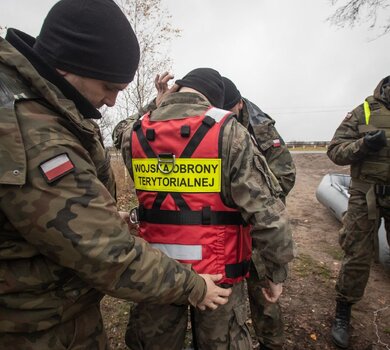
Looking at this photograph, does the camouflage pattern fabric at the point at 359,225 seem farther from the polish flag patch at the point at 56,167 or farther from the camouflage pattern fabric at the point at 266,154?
the polish flag patch at the point at 56,167

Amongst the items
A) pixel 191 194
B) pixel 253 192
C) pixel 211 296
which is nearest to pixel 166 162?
pixel 191 194

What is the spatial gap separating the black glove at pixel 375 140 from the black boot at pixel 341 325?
1.49 m

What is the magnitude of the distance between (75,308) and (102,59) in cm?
99

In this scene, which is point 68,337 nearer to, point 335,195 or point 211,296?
point 211,296

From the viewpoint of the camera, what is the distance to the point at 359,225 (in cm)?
296

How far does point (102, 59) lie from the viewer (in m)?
1.19

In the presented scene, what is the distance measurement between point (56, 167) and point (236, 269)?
1173 mm

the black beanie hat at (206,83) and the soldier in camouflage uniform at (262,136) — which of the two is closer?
the black beanie hat at (206,83)

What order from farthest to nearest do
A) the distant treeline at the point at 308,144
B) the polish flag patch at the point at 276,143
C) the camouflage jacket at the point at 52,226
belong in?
the distant treeline at the point at 308,144, the polish flag patch at the point at 276,143, the camouflage jacket at the point at 52,226

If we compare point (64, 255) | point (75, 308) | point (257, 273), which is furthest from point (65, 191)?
point (257, 273)

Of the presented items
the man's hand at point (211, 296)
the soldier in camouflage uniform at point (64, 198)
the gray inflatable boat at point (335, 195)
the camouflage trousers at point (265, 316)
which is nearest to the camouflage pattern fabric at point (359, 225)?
the camouflage trousers at point (265, 316)

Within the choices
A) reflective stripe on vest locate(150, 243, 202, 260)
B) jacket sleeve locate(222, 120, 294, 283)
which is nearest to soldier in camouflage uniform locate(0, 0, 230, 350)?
reflective stripe on vest locate(150, 243, 202, 260)

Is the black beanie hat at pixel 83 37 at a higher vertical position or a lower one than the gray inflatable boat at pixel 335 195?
higher

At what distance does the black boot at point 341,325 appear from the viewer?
108 inches
